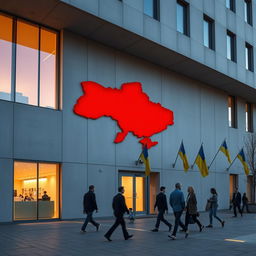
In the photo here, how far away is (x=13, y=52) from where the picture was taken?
1959cm

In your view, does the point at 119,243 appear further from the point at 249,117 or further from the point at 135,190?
the point at 249,117

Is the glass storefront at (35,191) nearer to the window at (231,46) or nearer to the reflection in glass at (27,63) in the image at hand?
the reflection in glass at (27,63)

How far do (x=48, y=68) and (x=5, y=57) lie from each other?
7.74ft

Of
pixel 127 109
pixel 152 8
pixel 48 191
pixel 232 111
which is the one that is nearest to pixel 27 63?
pixel 48 191

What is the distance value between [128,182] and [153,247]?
12.3 metres

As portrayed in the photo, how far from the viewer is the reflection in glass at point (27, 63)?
1962 centimetres

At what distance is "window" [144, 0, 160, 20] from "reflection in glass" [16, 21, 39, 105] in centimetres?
707

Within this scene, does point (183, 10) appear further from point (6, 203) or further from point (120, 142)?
point (6, 203)

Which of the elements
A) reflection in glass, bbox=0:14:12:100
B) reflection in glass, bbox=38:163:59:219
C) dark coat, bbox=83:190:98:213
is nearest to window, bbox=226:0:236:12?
reflection in glass, bbox=0:14:12:100

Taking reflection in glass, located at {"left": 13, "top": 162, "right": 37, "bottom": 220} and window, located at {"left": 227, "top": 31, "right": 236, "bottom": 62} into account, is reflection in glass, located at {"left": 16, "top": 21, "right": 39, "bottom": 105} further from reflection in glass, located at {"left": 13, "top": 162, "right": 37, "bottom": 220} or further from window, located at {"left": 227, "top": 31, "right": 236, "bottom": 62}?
window, located at {"left": 227, "top": 31, "right": 236, "bottom": 62}

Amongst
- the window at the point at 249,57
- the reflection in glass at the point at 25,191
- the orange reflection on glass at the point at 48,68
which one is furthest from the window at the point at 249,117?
the reflection in glass at the point at 25,191

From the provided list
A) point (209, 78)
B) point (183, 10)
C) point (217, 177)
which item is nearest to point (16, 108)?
point (183, 10)

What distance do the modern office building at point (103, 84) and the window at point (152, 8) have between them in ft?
0.21

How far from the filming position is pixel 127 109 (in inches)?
961
